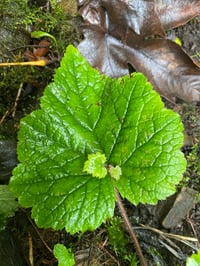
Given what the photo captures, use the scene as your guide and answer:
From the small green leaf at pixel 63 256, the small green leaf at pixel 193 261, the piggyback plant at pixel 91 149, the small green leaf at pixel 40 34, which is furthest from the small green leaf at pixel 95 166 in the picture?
the small green leaf at pixel 40 34

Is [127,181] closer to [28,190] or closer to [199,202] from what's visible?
[28,190]

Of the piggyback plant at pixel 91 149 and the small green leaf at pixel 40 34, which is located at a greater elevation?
the small green leaf at pixel 40 34

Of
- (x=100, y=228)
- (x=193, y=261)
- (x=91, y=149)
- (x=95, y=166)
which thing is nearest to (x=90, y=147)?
(x=91, y=149)

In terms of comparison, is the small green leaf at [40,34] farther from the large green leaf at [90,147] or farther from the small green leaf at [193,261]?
the small green leaf at [193,261]

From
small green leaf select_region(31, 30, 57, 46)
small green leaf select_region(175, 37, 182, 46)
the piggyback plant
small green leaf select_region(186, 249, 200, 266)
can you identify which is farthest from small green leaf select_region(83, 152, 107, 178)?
small green leaf select_region(175, 37, 182, 46)

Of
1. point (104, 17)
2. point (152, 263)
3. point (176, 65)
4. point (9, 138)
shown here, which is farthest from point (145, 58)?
point (152, 263)

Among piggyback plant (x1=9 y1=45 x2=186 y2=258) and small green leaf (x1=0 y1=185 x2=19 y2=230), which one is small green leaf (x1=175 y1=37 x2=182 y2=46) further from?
small green leaf (x1=0 y1=185 x2=19 y2=230)
